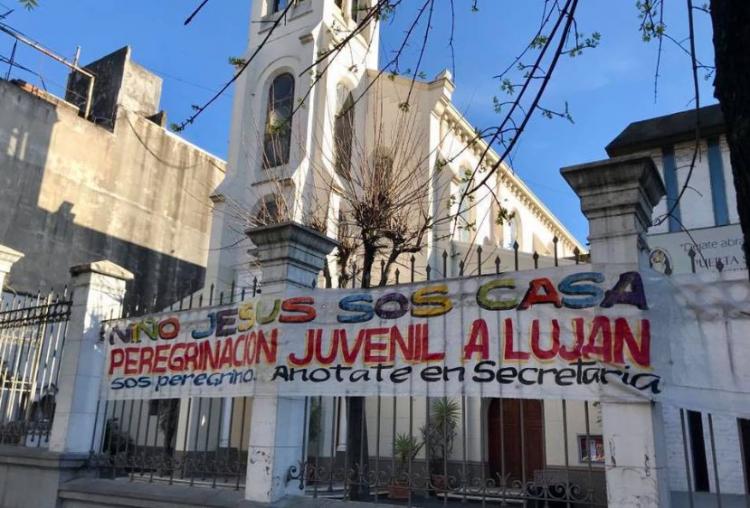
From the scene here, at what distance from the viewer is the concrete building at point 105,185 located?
18609 millimetres

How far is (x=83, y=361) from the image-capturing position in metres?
7.70

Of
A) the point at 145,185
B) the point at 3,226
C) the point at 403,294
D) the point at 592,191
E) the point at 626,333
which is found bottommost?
the point at 626,333

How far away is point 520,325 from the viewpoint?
4.89 m

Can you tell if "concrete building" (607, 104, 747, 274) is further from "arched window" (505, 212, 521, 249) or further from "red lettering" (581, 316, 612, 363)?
"arched window" (505, 212, 521, 249)

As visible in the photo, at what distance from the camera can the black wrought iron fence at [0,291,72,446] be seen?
834cm

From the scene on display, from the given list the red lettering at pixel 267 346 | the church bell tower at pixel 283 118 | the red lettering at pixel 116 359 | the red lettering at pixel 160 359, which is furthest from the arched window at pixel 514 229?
the red lettering at pixel 267 346

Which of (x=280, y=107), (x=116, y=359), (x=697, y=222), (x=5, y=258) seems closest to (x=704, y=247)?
(x=697, y=222)

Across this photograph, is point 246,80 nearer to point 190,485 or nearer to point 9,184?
point 9,184

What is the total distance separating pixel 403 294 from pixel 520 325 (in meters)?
1.11

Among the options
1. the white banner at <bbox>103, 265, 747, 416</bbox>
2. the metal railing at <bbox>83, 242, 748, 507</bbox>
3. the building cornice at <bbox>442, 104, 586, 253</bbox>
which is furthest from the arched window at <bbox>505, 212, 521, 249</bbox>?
the white banner at <bbox>103, 265, 747, 416</bbox>

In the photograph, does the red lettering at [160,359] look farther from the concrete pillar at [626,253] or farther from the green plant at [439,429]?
the green plant at [439,429]

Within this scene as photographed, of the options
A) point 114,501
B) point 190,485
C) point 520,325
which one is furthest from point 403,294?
point 114,501

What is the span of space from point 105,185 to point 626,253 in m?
19.9

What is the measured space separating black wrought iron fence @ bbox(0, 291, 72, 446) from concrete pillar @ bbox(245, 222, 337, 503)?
3.73 m
